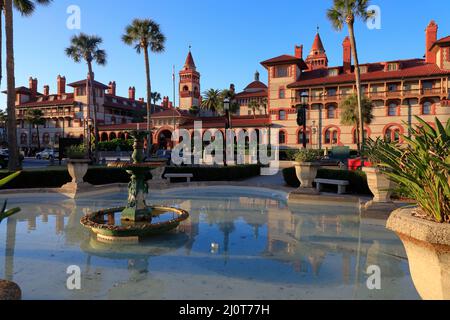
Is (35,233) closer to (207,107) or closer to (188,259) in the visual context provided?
(188,259)

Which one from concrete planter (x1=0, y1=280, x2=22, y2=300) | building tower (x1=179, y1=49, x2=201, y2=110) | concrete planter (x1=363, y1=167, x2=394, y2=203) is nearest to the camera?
concrete planter (x1=0, y1=280, x2=22, y2=300)

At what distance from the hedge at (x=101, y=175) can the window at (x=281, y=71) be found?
2924cm

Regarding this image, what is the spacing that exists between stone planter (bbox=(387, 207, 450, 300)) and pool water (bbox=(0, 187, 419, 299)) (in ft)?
5.42

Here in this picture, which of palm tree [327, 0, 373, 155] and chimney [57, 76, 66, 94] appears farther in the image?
chimney [57, 76, 66, 94]

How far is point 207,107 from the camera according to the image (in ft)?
220

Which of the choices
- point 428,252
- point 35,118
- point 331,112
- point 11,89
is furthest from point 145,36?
point 35,118

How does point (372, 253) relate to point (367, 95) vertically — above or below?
below

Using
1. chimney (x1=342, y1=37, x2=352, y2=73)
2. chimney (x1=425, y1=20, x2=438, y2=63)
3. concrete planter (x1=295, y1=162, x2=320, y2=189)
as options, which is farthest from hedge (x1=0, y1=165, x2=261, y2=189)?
chimney (x1=425, y1=20, x2=438, y2=63)

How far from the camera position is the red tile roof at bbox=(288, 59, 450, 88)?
37.6m

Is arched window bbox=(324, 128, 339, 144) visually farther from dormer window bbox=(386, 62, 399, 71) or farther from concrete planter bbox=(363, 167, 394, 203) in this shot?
concrete planter bbox=(363, 167, 394, 203)

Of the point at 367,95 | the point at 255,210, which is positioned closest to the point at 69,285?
the point at 255,210

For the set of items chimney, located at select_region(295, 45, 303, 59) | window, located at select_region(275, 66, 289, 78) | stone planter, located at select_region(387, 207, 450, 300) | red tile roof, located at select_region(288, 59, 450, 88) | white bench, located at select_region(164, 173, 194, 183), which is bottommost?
white bench, located at select_region(164, 173, 194, 183)

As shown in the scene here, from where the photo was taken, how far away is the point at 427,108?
37.8 metres

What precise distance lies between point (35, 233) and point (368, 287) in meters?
7.47
